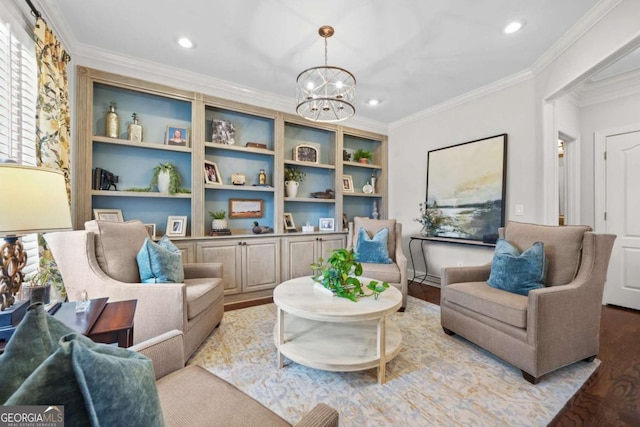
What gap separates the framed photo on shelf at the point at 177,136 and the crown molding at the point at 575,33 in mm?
3913

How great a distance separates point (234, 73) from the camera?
3.07m

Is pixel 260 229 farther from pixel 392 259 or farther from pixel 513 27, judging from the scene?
pixel 513 27

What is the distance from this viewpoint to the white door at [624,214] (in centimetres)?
301

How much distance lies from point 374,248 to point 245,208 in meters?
1.83

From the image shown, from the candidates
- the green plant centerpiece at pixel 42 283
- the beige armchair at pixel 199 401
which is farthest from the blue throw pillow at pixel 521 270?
the green plant centerpiece at pixel 42 283

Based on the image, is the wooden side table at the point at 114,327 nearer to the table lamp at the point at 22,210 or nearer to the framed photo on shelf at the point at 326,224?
the table lamp at the point at 22,210

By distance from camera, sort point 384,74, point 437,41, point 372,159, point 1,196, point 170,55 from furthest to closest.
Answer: point 372,159
point 384,74
point 170,55
point 437,41
point 1,196

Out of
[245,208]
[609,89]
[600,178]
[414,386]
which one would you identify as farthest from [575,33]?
[245,208]

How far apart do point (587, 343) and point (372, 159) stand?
366cm

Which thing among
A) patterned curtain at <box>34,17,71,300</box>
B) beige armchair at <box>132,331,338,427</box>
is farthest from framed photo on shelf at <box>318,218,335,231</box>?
beige armchair at <box>132,331,338,427</box>

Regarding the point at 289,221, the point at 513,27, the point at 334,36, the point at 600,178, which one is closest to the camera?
the point at 513,27

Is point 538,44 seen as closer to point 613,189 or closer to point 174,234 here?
point 613,189

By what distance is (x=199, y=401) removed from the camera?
0.94m

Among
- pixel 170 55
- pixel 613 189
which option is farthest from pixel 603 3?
pixel 170 55
